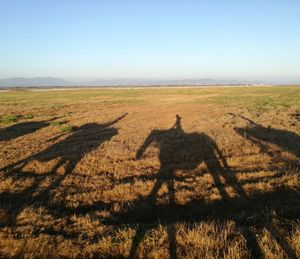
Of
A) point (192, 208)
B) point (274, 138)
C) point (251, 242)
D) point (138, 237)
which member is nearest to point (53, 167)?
point (192, 208)

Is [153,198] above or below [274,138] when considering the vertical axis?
above

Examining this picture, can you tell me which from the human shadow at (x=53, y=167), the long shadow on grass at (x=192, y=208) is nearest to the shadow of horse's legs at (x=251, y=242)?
the long shadow on grass at (x=192, y=208)

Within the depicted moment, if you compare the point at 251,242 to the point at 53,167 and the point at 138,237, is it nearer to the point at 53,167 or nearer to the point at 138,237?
the point at 138,237

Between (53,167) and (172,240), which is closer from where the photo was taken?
(172,240)

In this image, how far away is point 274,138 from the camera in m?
13.6

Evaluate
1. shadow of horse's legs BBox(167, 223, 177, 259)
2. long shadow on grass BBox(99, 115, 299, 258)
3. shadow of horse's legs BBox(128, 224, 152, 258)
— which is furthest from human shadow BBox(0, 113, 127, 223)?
shadow of horse's legs BBox(167, 223, 177, 259)

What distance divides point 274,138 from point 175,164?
20.1ft

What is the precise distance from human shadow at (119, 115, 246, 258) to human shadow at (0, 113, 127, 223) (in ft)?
7.44

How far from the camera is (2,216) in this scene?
586cm

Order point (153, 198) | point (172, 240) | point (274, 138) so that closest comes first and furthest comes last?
point (172, 240) → point (153, 198) → point (274, 138)

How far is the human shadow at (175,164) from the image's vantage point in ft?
19.3

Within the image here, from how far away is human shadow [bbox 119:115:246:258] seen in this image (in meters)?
5.89

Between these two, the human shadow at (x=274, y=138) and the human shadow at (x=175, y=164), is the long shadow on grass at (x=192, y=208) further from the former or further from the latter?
the human shadow at (x=274, y=138)

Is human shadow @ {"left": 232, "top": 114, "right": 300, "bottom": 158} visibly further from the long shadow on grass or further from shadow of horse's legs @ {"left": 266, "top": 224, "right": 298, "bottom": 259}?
shadow of horse's legs @ {"left": 266, "top": 224, "right": 298, "bottom": 259}
